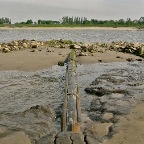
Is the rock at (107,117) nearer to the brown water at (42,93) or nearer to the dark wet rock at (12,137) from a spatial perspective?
the brown water at (42,93)

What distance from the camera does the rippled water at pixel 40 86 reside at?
9.64 metres

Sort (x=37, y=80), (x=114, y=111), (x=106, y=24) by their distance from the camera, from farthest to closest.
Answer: (x=106, y=24) < (x=37, y=80) < (x=114, y=111)

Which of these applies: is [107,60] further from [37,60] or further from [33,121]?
[33,121]

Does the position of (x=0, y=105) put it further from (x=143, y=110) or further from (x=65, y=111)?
(x=143, y=110)

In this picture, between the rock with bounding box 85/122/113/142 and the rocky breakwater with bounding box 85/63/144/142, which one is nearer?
the rock with bounding box 85/122/113/142

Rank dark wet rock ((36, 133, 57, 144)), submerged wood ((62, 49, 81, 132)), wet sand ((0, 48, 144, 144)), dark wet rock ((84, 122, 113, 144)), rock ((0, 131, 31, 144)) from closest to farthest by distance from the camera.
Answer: dark wet rock ((36, 133, 57, 144)) < rock ((0, 131, 31, 144)) < submerged wood ((62, 49, 81, 132)) < wet sand ((0, 48, 144, 144)) < dark wet rock ((84, 122, 113, 144))

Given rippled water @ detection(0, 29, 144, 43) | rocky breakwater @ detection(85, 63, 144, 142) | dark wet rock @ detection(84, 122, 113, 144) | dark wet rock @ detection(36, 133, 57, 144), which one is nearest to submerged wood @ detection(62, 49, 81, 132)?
dark wet rock @ detection(84, 122, 113, 144)

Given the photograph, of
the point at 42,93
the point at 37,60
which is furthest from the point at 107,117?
the point at 37,60

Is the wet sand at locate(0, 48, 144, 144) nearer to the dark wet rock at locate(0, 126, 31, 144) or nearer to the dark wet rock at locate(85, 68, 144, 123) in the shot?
the dark wet rock at locate(0, 126, 31, 144)

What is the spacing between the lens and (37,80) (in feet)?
43.9

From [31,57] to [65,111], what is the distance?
13.4 metres

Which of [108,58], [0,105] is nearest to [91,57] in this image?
[108,58]

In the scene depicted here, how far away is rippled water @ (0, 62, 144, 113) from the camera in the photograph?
964 centimetres

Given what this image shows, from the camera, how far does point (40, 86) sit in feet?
39.8
